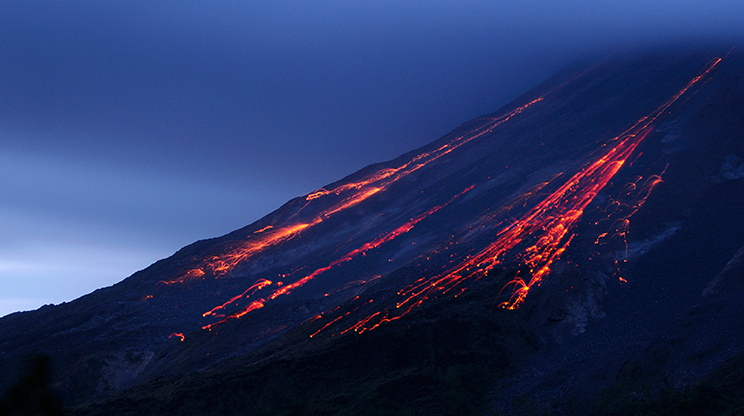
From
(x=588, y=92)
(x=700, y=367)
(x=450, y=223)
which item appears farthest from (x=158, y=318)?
(x=588, y=92)

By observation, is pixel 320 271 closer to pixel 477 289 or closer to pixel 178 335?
pixel 178 335

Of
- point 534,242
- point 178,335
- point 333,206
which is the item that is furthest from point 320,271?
point 534,242

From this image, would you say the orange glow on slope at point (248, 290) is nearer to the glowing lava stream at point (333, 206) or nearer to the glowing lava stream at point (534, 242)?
the glowing lava stream at point (333, 206)

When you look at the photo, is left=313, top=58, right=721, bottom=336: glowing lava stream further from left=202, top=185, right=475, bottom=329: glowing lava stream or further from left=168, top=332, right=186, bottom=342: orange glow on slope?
left=168, top=332, right=186, bottom=342: orange glow on slope

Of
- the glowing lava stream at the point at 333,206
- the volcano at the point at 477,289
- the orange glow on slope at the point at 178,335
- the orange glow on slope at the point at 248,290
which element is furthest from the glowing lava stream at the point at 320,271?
the glowing lava stream at the point at 333,206

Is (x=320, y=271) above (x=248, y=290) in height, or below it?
below

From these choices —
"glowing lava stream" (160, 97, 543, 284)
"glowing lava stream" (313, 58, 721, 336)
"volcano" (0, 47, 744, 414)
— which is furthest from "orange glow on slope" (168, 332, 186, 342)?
"glowing lava stream" (313, 58, 721, 336)
